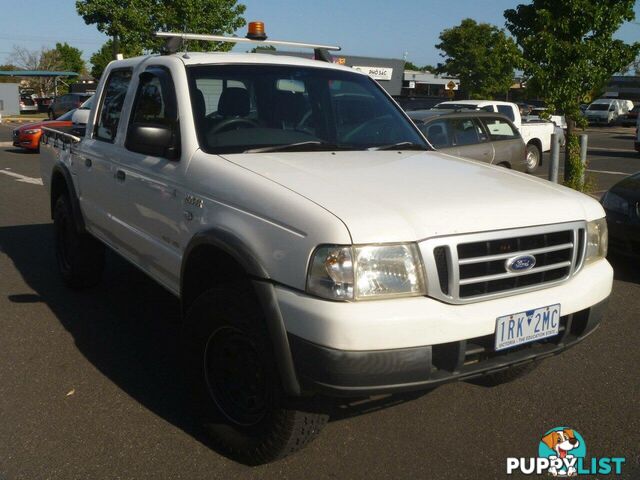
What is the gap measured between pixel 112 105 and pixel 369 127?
1.94 m

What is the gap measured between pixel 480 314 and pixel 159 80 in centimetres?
246

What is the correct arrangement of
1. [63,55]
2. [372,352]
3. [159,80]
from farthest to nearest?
[63,55] < [159,80] < [372,352]

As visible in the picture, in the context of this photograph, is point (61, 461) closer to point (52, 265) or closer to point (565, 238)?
point (565, 238)

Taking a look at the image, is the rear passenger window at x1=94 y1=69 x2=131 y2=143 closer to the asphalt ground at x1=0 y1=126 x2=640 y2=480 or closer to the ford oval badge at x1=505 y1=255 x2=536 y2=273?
the asphalt ground at x1=0 y1=126 x2=640 y2=480

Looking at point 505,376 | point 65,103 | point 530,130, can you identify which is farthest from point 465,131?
point 65,103

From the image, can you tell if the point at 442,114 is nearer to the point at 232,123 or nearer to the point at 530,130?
the point at 232,123

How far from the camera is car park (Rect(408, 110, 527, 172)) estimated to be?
411 inches

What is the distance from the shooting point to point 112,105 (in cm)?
482

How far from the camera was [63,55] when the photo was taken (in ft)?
241

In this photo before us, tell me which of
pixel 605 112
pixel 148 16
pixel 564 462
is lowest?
pixel 564 462

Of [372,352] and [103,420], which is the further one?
[103,420]

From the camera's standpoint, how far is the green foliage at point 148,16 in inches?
1046

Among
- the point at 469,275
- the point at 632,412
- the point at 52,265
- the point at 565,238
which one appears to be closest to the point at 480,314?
the point at 469,275

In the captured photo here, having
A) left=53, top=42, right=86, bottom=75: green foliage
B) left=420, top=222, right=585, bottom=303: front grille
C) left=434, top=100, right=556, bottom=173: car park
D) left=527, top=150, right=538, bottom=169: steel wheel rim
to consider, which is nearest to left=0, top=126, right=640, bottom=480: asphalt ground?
left=420, top=222, right=585, bottom=303: front grille
